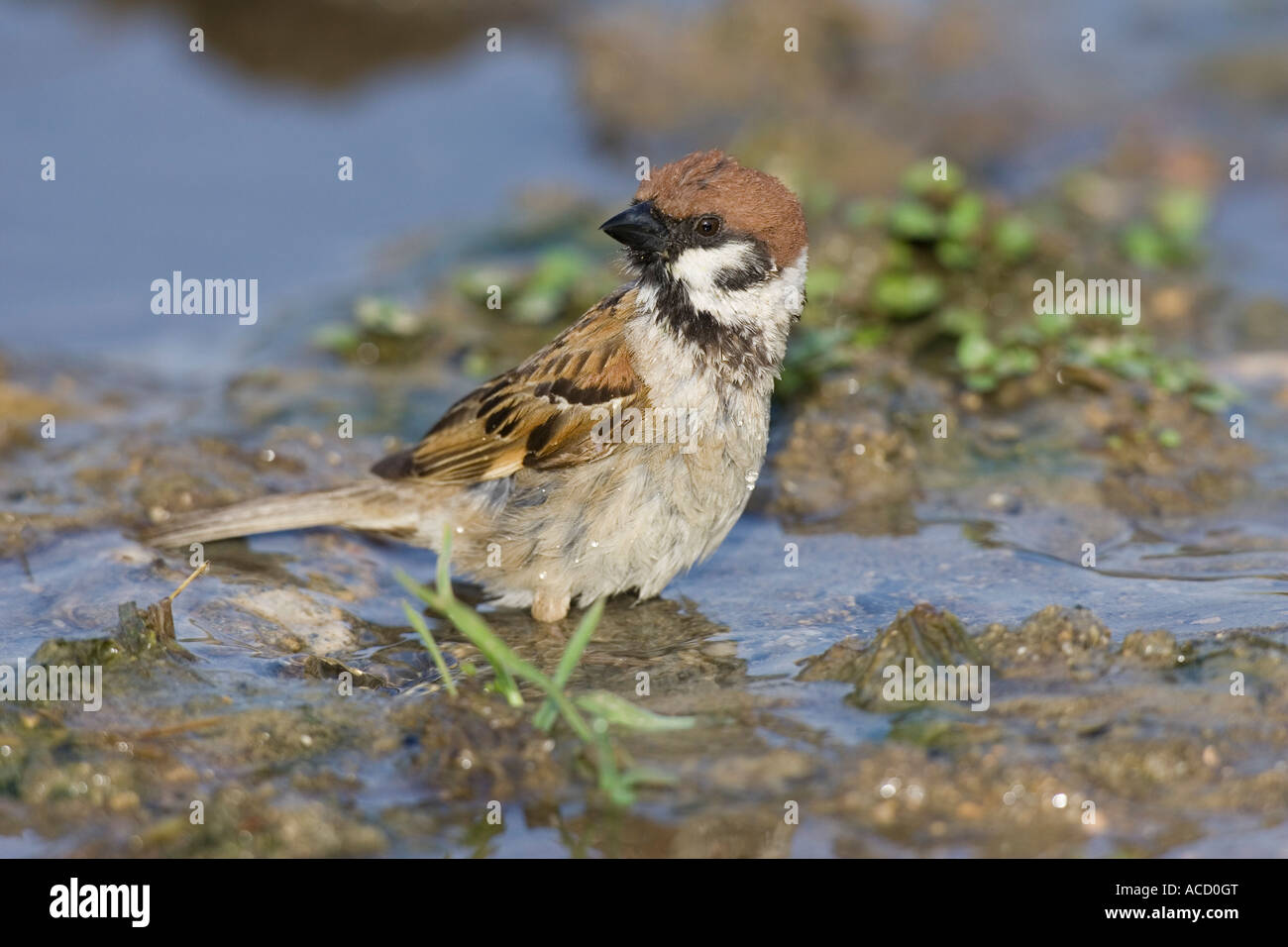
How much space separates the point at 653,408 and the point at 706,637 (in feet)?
2.82

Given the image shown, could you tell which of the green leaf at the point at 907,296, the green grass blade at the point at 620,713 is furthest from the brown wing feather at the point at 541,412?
the green leaf at the point at 907,296

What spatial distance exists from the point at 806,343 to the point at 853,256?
50.4 inches

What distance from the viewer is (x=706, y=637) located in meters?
5.30

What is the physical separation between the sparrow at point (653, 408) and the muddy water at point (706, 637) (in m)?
0.31

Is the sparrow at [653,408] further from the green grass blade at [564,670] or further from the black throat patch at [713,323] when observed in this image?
the green grass blade at [564,670]

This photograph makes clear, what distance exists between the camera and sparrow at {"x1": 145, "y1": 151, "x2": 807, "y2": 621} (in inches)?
208

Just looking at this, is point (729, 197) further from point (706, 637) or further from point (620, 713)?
point (620, 713)

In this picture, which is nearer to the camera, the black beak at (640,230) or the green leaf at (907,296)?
the black beak at (640,230)

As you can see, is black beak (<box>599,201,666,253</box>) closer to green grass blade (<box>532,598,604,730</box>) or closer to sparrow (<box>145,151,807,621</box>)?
sparrow (<box>145,151,807,621</box>)

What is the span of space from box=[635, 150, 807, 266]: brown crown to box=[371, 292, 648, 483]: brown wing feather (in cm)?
50

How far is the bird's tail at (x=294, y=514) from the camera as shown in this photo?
597 centimetres

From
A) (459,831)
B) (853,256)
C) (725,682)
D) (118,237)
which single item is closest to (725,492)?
(725,682)

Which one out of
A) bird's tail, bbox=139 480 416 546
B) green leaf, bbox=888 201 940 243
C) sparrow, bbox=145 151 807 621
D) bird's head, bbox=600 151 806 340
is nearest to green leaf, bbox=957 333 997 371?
green leaf, bbox=888 201 940 243

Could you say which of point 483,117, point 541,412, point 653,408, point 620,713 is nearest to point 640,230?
point 653,408
